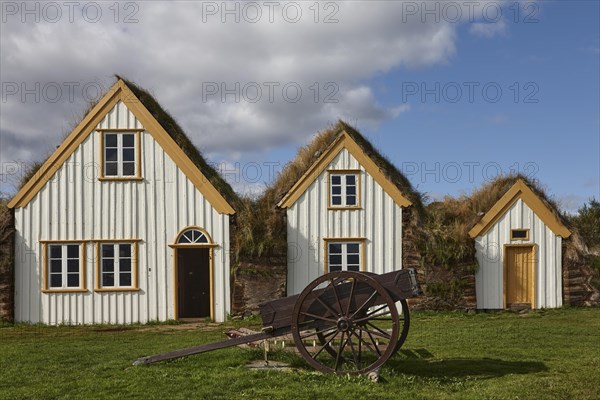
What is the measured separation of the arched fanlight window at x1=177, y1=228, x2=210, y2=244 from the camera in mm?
19047

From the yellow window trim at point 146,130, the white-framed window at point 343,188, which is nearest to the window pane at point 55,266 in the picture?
the yellow window trim at point 146,130

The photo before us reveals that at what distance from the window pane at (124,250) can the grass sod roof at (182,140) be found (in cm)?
312

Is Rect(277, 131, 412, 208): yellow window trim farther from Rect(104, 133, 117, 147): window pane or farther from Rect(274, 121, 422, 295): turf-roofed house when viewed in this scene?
Rect(104, 133, 117, 147): window pane

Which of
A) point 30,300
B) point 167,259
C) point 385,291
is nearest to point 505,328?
point 385,291

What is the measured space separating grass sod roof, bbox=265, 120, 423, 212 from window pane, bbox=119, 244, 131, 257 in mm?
4562

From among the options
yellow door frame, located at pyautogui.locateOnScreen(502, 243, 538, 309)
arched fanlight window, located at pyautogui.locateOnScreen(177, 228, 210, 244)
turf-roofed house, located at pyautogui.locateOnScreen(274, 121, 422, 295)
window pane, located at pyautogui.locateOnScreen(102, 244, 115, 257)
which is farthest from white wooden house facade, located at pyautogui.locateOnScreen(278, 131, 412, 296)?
window pane, located at pyautogui.locateOnScreen(102, 244, 115, 257)

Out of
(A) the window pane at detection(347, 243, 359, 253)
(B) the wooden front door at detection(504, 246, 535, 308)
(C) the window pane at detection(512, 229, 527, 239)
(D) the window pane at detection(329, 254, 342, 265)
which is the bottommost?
(B) the wooden front door at detection(504, 246, 535, 308)

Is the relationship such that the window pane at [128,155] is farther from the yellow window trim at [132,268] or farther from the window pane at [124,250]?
the window pane at [124,250]

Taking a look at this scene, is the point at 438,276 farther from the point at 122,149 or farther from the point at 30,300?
the point at 30,300

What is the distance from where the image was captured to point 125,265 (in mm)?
18922

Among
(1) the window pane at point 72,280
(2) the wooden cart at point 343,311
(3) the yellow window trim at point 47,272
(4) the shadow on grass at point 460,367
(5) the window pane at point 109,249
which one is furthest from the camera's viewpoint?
(5) the window pane at point 109,249

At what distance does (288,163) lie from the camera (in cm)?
2091

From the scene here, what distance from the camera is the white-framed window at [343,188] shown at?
20.1m

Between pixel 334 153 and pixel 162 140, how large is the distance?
17.3 feet
